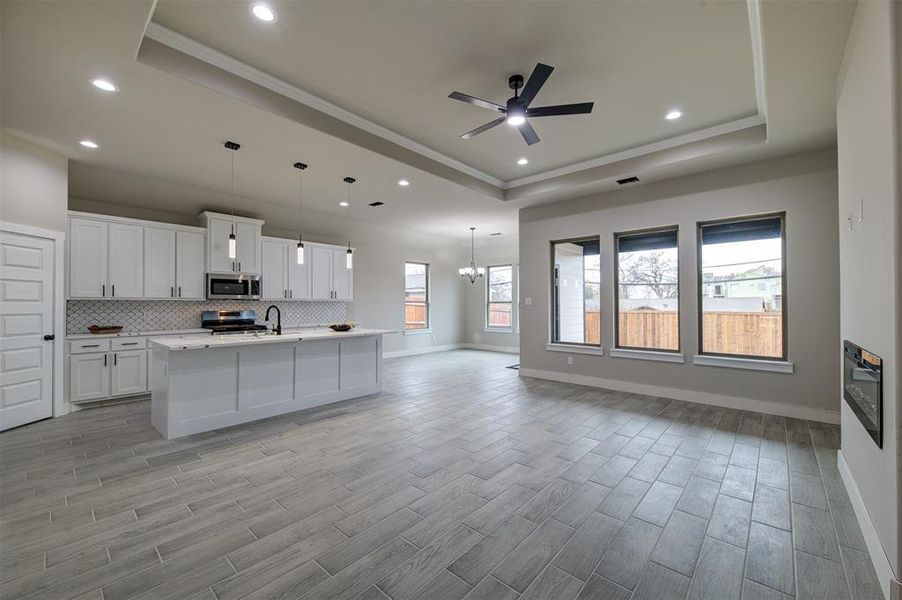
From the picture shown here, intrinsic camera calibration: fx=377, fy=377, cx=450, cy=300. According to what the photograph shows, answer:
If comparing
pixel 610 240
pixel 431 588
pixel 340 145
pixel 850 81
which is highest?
pixel 340 145

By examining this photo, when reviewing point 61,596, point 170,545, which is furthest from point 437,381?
point 61,596

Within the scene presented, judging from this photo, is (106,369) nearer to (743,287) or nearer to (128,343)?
(128,343)

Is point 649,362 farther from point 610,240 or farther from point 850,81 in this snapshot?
point 850,81

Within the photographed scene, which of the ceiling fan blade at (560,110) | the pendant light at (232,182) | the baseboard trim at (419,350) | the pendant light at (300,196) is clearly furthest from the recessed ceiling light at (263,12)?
the baseboard trim at (419,350)

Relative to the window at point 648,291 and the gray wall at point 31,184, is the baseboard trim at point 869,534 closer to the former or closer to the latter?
the window at point 648,291

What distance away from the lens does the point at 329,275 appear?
7512mm

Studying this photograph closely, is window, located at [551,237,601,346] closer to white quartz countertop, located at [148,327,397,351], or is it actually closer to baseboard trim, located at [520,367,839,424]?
baseboard trim, located at [520,367,839,424]

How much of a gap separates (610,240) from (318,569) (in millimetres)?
5418

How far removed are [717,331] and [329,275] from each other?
6507mm

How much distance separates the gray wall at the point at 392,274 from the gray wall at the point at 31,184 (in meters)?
1.86

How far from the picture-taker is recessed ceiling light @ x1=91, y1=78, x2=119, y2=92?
9.53 feet

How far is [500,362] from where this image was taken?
27.0 feet

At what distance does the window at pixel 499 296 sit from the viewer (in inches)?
397

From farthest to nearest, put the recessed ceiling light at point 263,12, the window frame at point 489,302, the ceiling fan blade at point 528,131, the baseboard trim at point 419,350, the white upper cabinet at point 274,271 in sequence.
→ the window frame at point 489,302 → the baseboard trim at point 419,350 → the white upper cabinet at point 274,271 → the ceiling fan blade at point 528,131 → the recessed ceiling light at point 263,12
